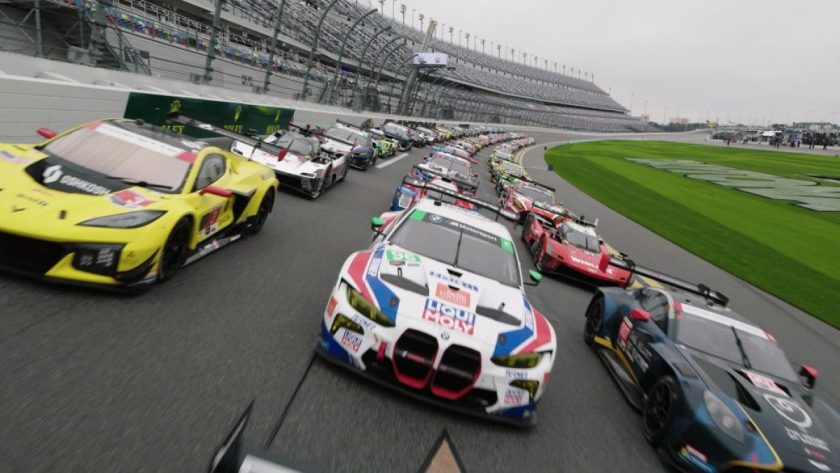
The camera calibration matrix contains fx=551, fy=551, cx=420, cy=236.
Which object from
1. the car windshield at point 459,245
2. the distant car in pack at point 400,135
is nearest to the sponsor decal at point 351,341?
the car windshield at point 459,245

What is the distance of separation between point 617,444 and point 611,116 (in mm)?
196772

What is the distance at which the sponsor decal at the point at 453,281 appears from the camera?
495 centimetres

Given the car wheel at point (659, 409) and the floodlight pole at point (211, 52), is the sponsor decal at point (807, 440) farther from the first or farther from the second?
the floodlight pole at point (211, 52)

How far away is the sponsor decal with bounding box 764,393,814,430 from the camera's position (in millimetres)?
4562

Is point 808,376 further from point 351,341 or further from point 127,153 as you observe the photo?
point 127,153

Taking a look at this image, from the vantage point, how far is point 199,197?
597 centimetres

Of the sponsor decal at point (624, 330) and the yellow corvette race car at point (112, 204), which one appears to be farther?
the sponsor decal at point (624, 330)

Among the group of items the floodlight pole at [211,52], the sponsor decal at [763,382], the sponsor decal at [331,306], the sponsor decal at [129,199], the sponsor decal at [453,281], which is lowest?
the sponsor decal at [763,382]

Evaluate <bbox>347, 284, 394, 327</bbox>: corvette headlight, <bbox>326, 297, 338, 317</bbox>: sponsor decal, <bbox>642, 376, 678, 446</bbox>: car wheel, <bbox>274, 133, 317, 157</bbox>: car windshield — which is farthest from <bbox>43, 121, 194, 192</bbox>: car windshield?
<bbox>274, 133, 317, 157</bbox>: car windshield

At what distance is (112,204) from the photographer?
4934 millimetres

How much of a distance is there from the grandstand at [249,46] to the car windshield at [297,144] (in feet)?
16.8

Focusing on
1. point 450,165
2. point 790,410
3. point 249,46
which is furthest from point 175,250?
point 249,46

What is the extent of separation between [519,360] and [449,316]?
666mm

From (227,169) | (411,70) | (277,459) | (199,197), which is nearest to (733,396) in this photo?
(277,459)
